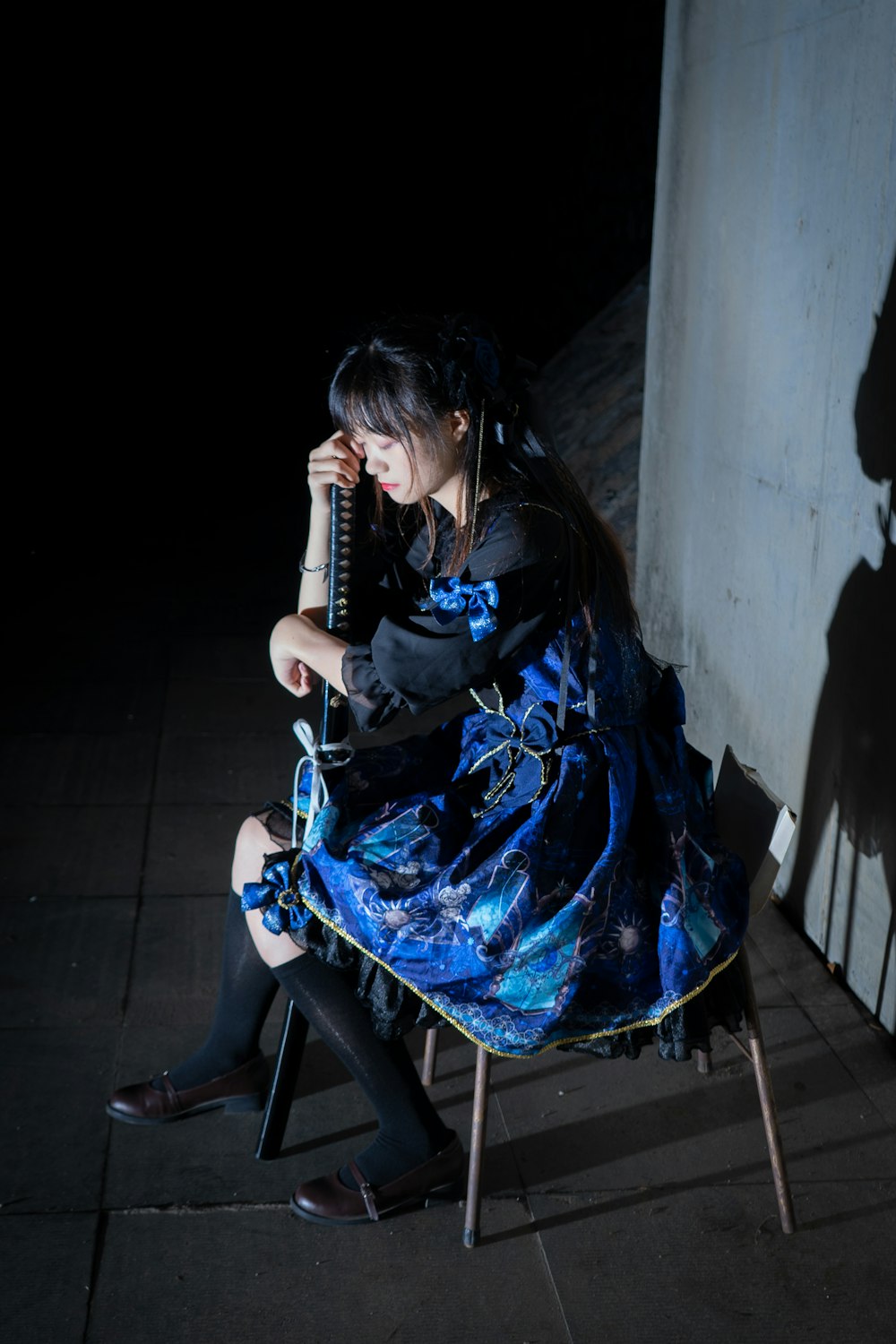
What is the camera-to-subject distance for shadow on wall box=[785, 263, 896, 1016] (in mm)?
2232

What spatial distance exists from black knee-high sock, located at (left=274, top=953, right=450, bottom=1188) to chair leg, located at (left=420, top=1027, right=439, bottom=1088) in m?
0.27

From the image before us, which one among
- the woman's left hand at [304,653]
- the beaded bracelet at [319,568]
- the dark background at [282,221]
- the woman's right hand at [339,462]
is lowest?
the dark background at [282,221]

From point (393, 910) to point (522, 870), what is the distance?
0.59 ft

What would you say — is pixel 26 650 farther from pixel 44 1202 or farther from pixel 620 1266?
pixel 620 1266

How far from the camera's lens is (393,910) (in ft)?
5.58

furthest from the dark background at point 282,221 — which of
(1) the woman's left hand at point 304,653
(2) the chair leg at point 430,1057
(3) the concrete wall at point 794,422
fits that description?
(1) the woman's left hand at point 304,653

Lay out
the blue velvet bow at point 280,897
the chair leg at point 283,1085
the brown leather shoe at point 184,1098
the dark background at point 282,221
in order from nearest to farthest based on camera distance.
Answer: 1. the blue velvet bow at point 280,897
2. the chair leg at point 283,1085
3. the brown leather shoe at point 184,1098
4. the dark background at point 282,221

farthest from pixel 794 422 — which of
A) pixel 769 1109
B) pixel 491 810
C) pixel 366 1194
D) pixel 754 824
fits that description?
pixel 366 1194

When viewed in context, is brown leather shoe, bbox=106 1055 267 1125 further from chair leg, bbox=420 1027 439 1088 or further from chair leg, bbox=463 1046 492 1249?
chair leg, bbox=463 1046 492 1249

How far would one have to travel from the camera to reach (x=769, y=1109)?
6.04ft

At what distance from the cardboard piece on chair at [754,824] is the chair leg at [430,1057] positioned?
0.63 meters

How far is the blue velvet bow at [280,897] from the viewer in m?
1.80

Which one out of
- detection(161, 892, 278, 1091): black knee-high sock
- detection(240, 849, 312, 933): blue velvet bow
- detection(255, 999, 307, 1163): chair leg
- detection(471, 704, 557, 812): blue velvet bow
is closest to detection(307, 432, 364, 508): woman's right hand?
detection(471, 704, 557, 812): blue velvet bow

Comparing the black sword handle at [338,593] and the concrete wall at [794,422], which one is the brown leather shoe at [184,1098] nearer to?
the black sword handle at [338,593]
